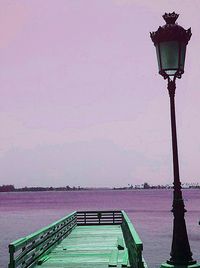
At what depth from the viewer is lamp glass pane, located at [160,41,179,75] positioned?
357 inches

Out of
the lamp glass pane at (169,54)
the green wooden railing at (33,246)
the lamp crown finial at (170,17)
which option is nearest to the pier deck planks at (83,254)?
the green wooden railing at (33,246)

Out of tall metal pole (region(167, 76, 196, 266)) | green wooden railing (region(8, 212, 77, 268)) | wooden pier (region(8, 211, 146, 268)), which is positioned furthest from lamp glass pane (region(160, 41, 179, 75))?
green wooden railing (region(8, 212, 77, 268))

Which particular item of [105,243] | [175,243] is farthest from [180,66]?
[105,243]

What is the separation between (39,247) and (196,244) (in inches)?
1633

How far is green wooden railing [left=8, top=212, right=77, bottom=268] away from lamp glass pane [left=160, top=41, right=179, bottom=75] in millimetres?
5313

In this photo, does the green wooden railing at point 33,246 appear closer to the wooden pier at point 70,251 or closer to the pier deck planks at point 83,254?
the wooden pier at point 70,251

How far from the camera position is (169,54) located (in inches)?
358

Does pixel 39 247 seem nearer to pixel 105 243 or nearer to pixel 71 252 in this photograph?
pixel 71 252

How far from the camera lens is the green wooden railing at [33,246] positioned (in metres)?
11.3

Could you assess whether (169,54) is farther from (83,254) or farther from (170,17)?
(83,254)

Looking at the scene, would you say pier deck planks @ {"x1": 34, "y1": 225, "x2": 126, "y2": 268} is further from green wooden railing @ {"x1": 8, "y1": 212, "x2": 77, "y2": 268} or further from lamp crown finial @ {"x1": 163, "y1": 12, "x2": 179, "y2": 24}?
lamp crown finial @ {"x1": 163, "y1": 12, "x2": 179, "y2": 24}

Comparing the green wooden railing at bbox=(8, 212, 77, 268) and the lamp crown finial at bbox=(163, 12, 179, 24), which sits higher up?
the lamp crown finial at bbox=(163, 12, 179, 24)

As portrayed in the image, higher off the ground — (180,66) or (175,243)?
(180,66)

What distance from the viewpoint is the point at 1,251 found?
1802 inches
